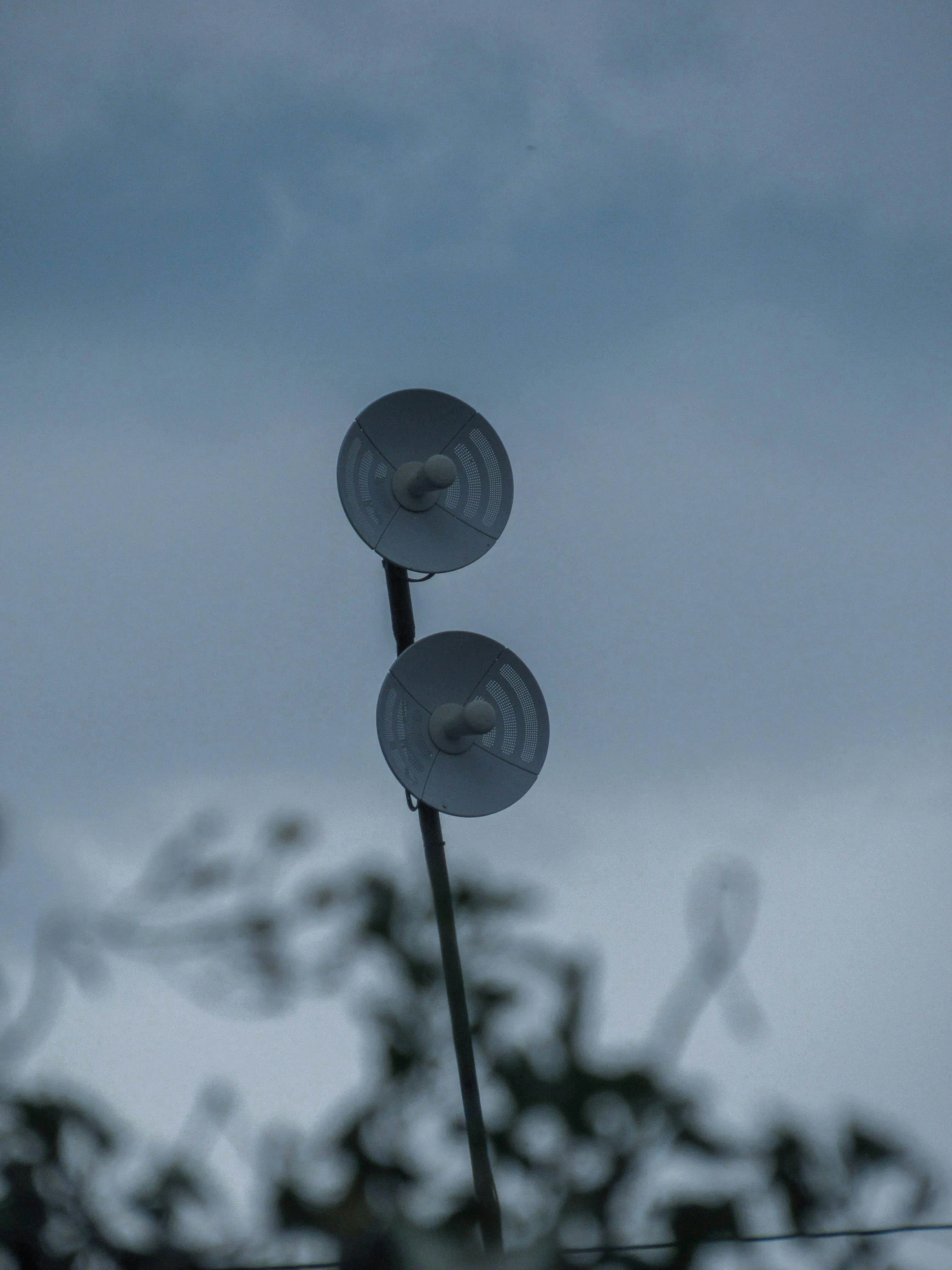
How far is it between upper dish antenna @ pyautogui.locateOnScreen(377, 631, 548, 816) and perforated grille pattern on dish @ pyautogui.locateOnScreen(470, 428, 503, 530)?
551 millimetres

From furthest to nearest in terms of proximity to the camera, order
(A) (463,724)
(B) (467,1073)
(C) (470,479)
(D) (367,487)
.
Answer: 1. (C) (470,479)
2. (D) (367,487)
3. (A) (463,724)
4. (B) (467,1073)

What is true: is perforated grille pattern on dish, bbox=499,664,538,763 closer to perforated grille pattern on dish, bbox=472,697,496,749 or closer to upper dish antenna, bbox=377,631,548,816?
upper dish antenna, bbox=377,631,548,816

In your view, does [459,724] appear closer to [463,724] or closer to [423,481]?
[463,724]

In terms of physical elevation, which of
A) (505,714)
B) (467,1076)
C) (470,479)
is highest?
(470,479)

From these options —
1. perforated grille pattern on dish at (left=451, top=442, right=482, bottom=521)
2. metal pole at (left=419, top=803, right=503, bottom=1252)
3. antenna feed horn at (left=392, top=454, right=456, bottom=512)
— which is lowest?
metal pole at (left=419, top=803, right=503, bottom=1252)

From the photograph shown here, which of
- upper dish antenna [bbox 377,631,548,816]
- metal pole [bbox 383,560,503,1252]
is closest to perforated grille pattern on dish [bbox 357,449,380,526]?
upper dish antenna [bbox 377,631,548,816]

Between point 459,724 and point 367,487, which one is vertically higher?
point 367,487

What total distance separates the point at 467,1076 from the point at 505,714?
160 inches

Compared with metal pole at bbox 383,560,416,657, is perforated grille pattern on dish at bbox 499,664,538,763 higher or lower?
lower

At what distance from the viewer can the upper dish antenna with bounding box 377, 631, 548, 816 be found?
16.3 ft

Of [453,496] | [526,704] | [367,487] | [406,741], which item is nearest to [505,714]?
[526,704]

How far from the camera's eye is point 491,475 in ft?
18.0

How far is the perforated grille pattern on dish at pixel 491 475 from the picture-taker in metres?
5.42

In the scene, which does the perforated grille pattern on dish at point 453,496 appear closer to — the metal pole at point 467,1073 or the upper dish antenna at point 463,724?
the upper dish antenna at point 463,724
